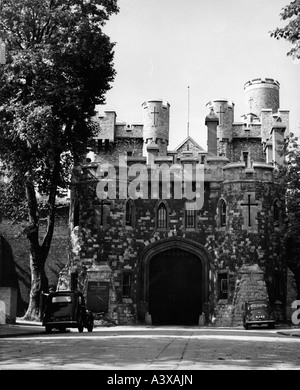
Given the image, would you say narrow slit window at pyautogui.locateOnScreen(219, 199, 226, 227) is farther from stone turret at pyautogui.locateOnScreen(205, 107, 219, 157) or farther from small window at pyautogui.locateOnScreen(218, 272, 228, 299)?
stone turret at pyautogui.locateOnScreen(205, 107, 219, 157)

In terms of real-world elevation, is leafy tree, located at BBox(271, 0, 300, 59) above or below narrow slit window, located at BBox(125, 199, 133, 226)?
above

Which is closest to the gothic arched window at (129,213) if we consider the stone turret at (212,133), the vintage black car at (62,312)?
the stone turret at (212,133)

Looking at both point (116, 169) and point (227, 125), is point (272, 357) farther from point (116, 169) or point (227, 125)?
point (227, 125)

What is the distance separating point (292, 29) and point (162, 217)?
20285 millimetres

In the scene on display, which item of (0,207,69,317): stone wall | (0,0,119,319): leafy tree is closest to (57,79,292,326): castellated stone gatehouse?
(0,0,119,319): leafy tree

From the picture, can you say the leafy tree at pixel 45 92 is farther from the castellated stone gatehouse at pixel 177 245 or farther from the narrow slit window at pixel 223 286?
the narrow slit window at pixel 223 286

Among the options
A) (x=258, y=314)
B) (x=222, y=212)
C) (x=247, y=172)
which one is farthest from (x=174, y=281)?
(x=247, y=172)

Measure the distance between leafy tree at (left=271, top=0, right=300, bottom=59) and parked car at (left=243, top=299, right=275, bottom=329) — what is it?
16.4m

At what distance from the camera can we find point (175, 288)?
118 feet

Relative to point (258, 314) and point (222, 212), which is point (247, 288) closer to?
point (258, 314)

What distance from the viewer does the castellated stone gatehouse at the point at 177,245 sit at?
3403 cm

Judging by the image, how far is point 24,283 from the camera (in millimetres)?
41438

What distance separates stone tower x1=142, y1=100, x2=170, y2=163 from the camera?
51750 mm

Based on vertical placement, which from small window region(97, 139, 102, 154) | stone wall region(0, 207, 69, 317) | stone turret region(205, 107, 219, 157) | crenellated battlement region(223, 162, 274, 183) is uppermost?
small window region(97, 139, 102, 154)
